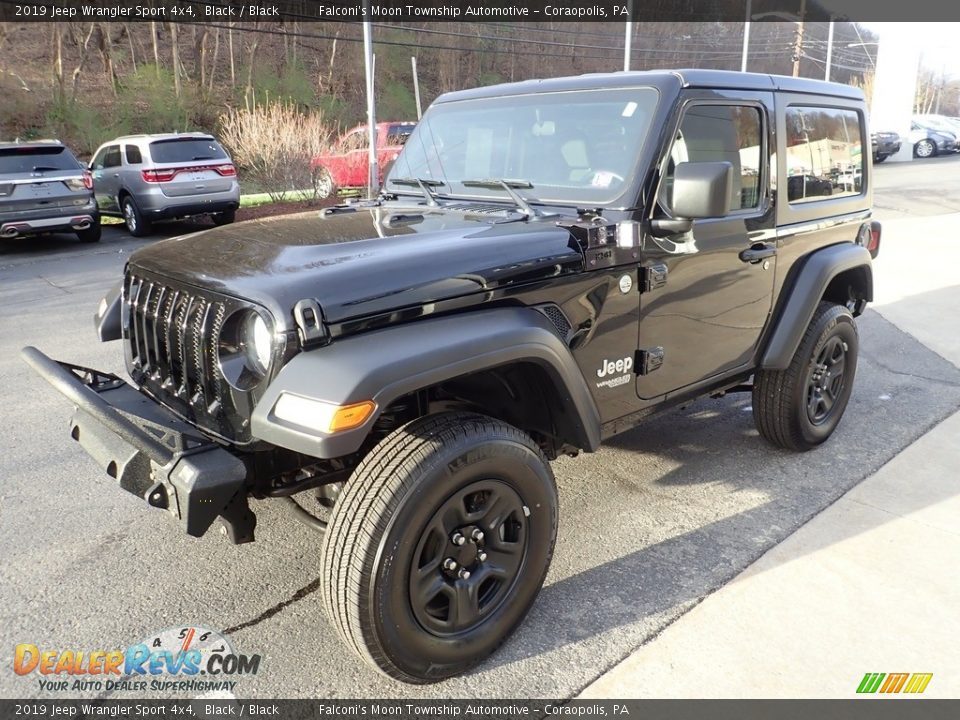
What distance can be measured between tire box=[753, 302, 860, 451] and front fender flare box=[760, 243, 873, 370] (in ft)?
0.46

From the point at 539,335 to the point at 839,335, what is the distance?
258 centimetres

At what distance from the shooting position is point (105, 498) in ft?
12.4

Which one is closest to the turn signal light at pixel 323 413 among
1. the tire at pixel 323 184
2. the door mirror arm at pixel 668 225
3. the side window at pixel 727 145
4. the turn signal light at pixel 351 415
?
the turn signal light at pixel 351 415

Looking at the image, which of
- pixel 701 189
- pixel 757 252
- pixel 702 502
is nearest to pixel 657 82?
pixel 701 189

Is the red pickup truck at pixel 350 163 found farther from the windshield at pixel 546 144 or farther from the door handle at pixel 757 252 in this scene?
the door handle at pixel 757 252

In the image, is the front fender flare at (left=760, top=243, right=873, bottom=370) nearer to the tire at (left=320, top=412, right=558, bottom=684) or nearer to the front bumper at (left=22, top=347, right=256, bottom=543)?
the tire at (left=320, top=412, right=558, bottom=684)

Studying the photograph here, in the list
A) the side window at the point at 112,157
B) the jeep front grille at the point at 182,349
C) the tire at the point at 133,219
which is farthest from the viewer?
the side window at the point at 112,157

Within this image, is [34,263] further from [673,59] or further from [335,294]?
[673,59]

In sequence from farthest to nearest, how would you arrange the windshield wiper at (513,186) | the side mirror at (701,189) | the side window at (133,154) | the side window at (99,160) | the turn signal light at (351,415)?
the side window at (99,160), the side window at (133,154), the windshield wiper at (513,186), the side mirror at (701,189), the turn signal light at (351,415)

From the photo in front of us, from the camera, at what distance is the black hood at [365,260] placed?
7.61 feet

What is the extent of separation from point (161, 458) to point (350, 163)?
54.1ft

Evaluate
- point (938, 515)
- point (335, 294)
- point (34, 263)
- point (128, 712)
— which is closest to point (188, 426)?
point (335, 294)

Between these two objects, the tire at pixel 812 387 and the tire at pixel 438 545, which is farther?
the tire at pixel 812 387

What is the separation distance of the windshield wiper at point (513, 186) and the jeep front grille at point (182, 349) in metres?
1.31
